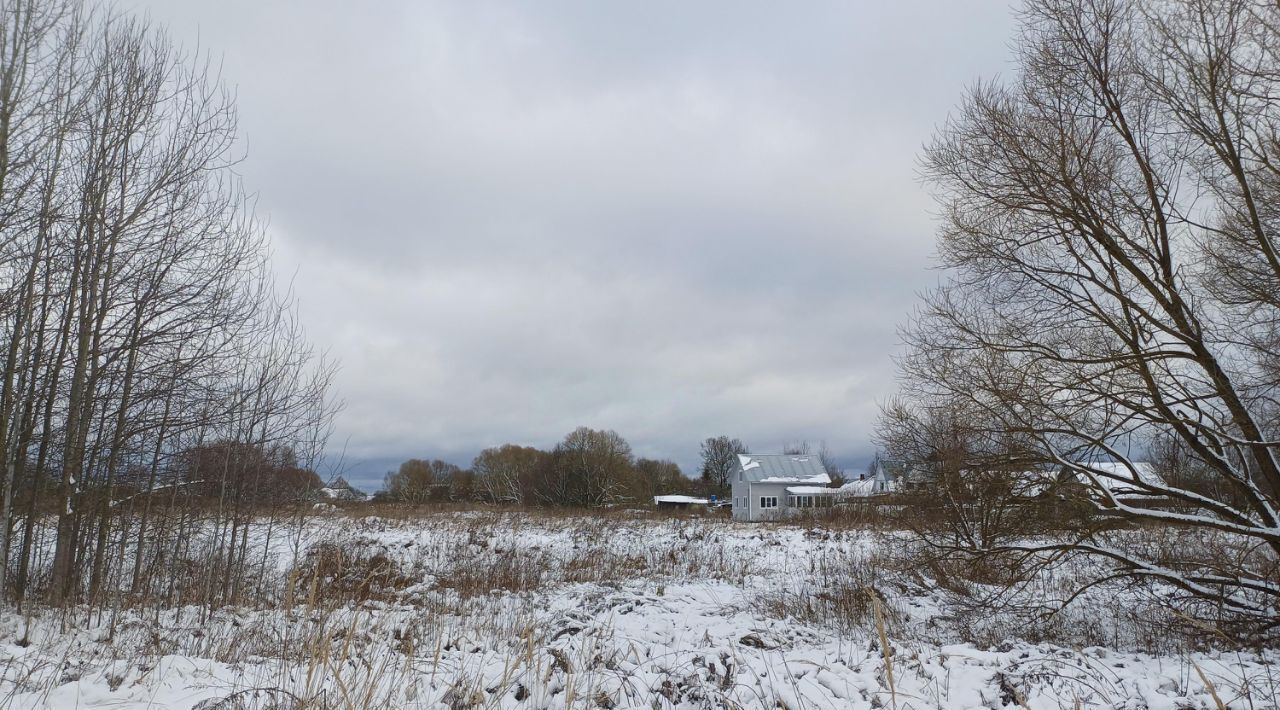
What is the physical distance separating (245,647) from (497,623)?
2.75 metres

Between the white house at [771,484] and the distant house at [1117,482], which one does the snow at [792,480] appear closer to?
the white house at [771,484]

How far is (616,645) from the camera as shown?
6770 mm

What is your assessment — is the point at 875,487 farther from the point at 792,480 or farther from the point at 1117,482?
the point at 792,480

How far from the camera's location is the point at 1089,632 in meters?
8.19

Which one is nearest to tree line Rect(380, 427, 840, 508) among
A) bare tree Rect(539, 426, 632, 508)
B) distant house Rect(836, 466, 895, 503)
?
bare tree Rect(539, 426, 632, 508)

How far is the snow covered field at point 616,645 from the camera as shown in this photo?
4.62 m

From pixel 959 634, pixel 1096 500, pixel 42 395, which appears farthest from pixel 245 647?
pixel 1096 500

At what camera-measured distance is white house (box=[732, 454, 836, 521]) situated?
47.5 meters

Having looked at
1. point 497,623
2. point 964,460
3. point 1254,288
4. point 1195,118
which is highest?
point 1195,118

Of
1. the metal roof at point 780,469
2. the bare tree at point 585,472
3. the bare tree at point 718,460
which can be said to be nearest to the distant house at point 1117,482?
the bare tree at point 585,472

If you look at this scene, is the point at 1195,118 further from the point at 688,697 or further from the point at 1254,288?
the point at 688,697

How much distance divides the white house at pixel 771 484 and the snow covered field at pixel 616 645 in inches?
1335

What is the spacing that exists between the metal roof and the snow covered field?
34203 millimetres

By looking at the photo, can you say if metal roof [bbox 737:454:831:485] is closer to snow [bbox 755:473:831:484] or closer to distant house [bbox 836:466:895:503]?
snow [bbox 755:473:831:484]
